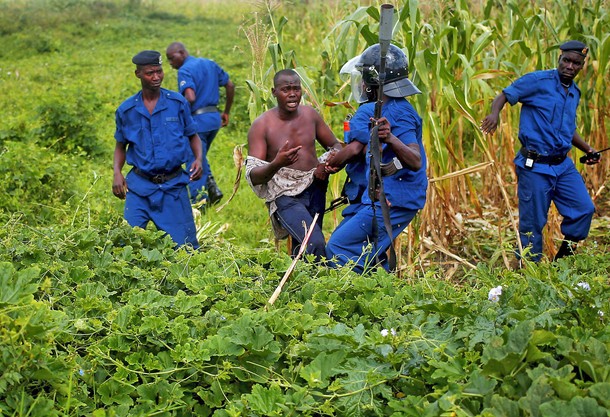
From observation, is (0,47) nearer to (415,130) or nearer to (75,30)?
(75,30)

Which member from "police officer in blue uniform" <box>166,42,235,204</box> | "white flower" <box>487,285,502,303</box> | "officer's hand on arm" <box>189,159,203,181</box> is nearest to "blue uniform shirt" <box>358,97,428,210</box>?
"officer's hand on arm" <box>189,159,203,181</box>

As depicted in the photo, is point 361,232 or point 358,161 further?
point 358,161

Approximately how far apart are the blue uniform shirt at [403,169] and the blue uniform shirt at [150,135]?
1.54 meters

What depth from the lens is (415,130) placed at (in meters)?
5.21

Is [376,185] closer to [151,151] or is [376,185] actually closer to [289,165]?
[289,165]

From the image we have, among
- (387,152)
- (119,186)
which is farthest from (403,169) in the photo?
(119,186)

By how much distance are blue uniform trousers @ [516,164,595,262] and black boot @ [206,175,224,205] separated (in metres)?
3.40

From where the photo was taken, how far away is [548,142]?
616cm

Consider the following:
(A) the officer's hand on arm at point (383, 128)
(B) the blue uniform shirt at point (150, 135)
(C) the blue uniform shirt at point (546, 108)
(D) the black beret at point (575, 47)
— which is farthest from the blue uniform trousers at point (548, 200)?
(B) the blue uniform shirt at point (150, 135)

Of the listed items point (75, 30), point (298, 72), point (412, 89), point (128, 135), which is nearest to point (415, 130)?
point (412, 89)

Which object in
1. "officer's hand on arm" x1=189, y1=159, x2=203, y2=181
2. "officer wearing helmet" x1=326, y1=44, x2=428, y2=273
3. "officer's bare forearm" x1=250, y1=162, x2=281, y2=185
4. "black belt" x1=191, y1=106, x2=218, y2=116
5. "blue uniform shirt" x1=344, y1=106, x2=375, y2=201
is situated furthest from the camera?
"black belt" x1=191, y1=106, x2=218, y2=116

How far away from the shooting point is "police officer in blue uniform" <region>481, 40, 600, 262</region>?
6.15 m

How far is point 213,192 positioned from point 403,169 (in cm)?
395

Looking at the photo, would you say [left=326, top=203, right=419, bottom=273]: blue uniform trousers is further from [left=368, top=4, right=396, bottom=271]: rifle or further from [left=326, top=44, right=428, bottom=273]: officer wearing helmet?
[left=368, top=4, right=396, bottom=271]: rifle
